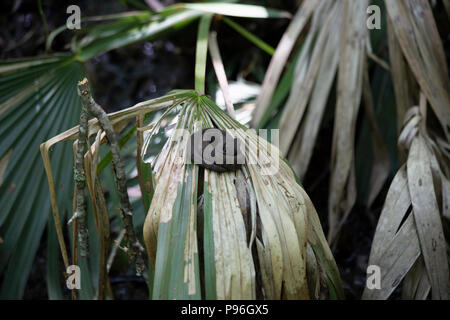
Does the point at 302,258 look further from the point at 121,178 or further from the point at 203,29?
the point at 203,29

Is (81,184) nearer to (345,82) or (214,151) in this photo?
(214,151)

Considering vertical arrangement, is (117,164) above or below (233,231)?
above

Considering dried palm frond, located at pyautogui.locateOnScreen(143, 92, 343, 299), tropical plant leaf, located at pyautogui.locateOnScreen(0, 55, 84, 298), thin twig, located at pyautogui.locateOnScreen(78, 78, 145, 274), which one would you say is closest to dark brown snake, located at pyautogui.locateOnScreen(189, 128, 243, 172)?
dried palm frond, located at pyautogui.locateOnScreen(143, 92, 343, 299)

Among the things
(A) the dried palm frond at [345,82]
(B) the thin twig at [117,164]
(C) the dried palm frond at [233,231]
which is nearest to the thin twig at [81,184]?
(B) the thin twig at [117,164]

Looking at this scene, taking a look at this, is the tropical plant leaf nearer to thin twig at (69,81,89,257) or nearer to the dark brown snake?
thin twig at (69,81,89,257)

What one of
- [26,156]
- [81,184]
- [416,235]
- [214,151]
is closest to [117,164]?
[81,184]
